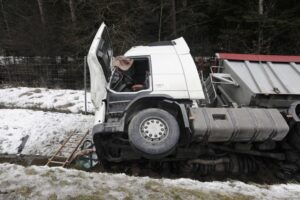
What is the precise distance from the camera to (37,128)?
6.70m

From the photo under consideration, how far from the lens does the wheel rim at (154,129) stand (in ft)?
13.6

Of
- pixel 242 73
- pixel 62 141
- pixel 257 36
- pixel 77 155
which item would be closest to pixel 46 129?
pixel 62 141

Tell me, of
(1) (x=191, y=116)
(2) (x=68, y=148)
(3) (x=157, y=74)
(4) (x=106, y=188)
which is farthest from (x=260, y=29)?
(4) (x=106, y=188)

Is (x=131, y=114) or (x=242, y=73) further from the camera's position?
(x=242, y=73)

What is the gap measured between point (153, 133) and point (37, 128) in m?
3.60

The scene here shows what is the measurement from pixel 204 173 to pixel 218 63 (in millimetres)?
2389

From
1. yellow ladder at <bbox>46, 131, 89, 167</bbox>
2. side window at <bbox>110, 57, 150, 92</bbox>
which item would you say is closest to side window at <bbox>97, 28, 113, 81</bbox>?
side window at <bbox>110, 57, 150, 92</bbox>

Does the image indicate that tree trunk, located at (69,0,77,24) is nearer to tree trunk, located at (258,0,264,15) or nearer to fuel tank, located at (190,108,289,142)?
tree trunk, located at (258,0,264,15)

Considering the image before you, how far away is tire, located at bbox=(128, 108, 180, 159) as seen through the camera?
409 cm

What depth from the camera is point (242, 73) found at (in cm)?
533

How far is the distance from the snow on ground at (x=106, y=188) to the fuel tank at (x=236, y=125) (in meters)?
0.77

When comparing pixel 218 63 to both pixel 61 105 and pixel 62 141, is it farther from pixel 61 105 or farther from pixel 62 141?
pixel 61 105

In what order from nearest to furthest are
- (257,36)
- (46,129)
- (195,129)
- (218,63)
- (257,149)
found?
(195,129)
(257,149)
(218,63)
(46,129)
(257,36)

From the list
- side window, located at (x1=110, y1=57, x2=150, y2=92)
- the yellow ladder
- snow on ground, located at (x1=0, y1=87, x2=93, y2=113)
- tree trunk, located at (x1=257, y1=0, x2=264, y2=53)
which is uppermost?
tree trunk, located at (x1=257, y1=0, x2=264, y2=53)
